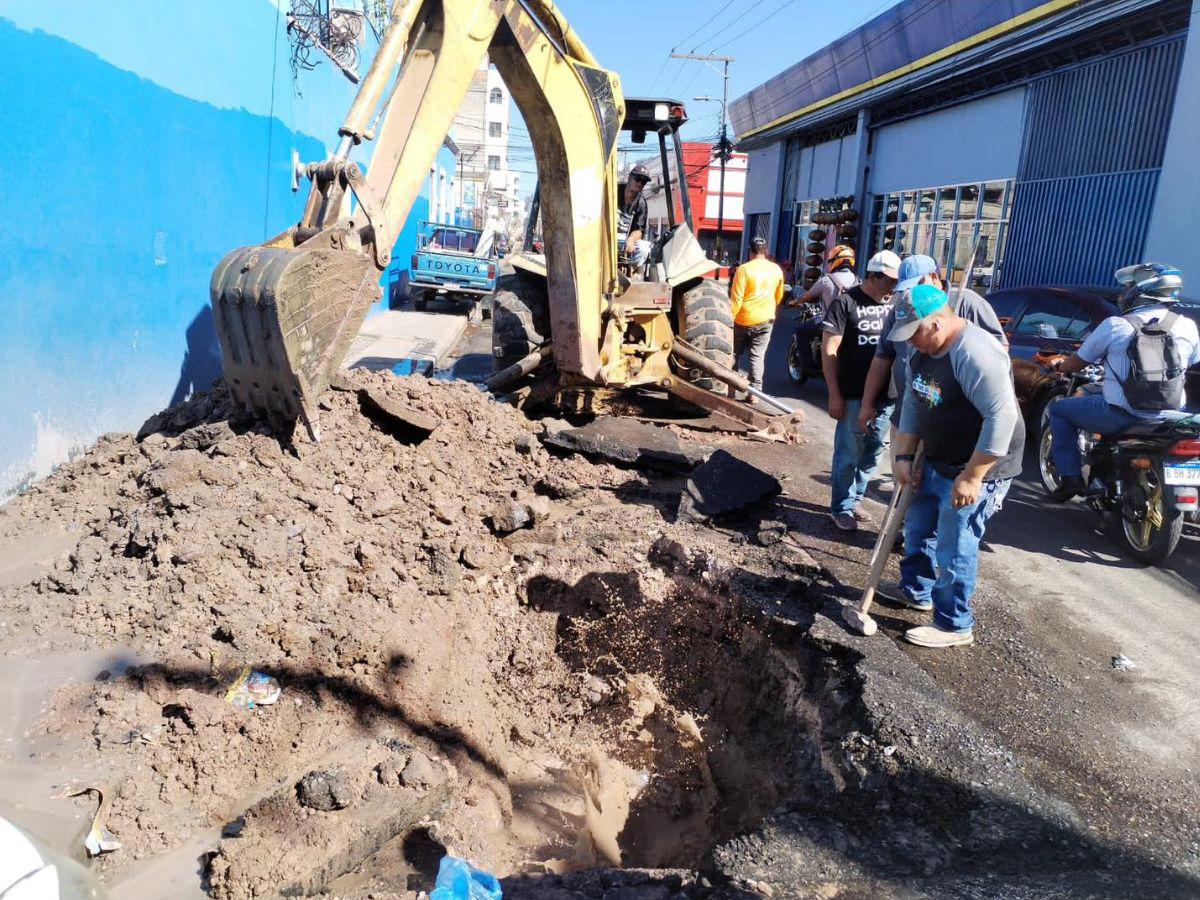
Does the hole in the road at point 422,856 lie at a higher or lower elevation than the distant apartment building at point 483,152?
lower

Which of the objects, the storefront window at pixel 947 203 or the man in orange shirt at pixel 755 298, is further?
the storefront window at pixel 947 203

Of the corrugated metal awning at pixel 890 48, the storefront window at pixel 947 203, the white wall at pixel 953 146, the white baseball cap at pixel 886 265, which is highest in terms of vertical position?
the corrugated metal awning at pixel 890 48

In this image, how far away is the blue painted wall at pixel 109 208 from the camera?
5.40m

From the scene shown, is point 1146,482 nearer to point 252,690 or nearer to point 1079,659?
point 1079,659

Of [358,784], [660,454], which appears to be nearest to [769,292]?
[660,454]

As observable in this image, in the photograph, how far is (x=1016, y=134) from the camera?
49.3 feet

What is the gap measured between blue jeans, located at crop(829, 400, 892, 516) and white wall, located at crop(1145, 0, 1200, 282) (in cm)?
739

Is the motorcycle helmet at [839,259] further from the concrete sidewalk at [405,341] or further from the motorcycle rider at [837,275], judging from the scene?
the concrete sidewalk at [405,341]

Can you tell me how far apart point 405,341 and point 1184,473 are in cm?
1093

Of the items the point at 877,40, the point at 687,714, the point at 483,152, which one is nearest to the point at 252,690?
the point at 687,714

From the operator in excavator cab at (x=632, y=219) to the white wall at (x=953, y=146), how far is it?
9.58 meters

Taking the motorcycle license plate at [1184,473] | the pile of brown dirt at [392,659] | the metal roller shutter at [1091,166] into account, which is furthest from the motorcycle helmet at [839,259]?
the metal roller shutter at [1091,166]

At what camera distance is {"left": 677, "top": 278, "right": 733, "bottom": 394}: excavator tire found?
7980mm

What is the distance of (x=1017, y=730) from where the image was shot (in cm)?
348
